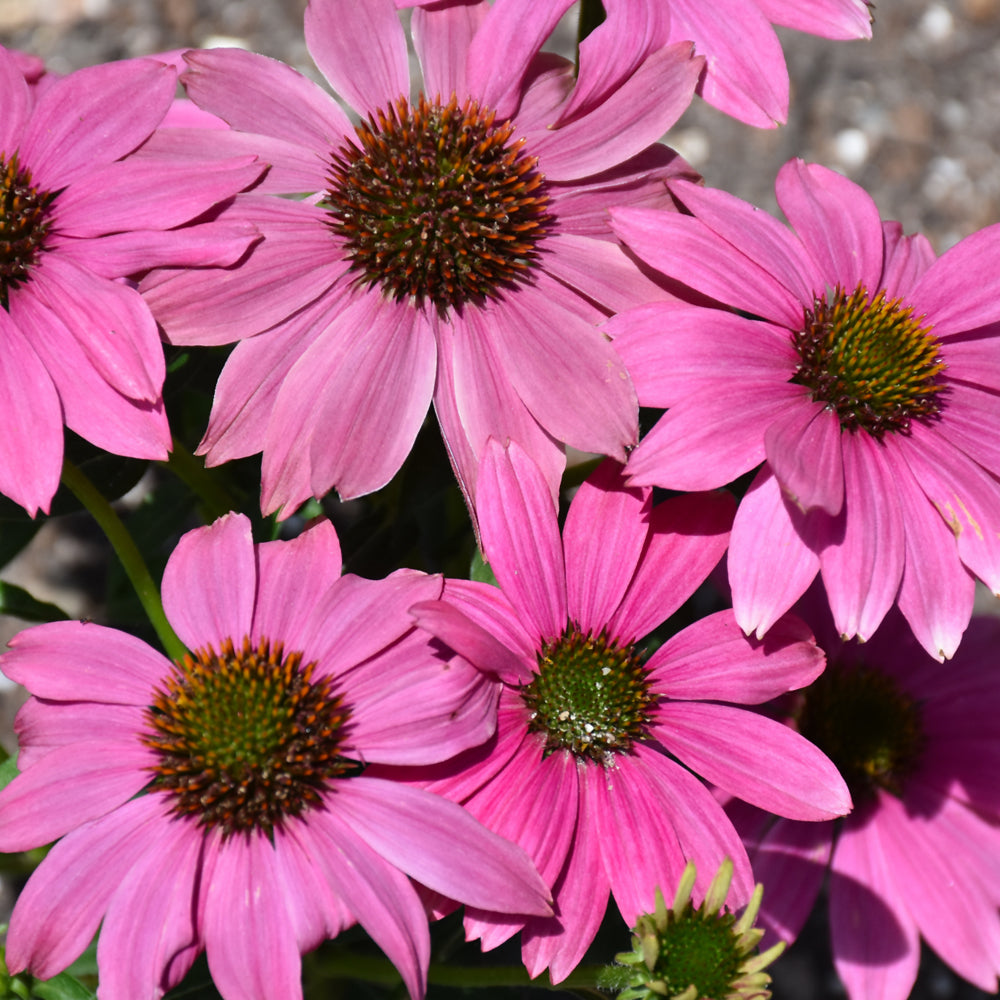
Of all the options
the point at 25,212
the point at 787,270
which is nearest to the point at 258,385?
the point at 25,212

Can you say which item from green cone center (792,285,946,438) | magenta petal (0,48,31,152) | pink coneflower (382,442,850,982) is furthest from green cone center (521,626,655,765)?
magenta petal (0,48,31,152)

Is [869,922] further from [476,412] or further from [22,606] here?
[22,606]

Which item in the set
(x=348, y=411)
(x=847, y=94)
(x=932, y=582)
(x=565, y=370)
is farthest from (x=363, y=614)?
(x=847, y=94)

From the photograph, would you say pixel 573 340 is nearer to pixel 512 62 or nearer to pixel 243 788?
pixel 512 62

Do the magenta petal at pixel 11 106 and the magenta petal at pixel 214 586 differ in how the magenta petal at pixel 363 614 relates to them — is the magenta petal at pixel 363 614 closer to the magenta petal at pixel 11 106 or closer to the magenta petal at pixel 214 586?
the magenta petal at pixel 214 586

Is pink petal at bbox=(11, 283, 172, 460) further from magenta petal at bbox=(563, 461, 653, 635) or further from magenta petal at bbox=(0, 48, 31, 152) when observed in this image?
magenta petal at bbox=(563, 461, 653, 635)

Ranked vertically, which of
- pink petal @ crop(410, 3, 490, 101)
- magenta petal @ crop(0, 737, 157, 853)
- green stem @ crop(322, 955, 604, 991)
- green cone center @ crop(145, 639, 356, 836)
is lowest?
green stem @ crop(322, 955, 604, 991)

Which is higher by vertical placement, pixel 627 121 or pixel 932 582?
pixel 627 121
